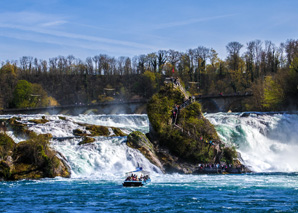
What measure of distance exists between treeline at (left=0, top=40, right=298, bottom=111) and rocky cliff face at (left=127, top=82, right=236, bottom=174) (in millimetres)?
31452

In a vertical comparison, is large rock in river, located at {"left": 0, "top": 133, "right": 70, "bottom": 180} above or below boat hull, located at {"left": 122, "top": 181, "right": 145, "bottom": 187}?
above

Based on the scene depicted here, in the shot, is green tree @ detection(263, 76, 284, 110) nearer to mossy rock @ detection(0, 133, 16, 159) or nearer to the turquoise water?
the turquoise water

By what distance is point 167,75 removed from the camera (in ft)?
361

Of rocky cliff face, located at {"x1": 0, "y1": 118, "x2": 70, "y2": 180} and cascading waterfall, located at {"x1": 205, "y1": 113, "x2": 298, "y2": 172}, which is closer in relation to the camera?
rocky cliff face, located at {"x1": 0, "y1": 118, "x2": 70, "y2": 180}

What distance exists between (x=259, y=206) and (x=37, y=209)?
11511 millimetres

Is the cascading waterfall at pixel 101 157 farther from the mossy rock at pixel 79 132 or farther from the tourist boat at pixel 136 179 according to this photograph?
the mossy rock at pixel 79 132

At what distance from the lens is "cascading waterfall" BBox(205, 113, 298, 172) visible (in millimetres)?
45000

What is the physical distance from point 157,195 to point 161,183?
4.98 metres

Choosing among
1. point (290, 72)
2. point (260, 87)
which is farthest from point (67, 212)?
point (260, 87)

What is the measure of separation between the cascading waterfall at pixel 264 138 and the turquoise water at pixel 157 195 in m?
9.83

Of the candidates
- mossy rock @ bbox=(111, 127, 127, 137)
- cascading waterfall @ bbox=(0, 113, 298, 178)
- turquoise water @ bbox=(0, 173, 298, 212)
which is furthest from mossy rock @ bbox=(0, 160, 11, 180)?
mossy rock @ bbox=(111, 127, 127, 137)

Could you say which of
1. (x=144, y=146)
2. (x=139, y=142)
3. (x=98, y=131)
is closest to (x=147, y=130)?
(x=98, y=131)

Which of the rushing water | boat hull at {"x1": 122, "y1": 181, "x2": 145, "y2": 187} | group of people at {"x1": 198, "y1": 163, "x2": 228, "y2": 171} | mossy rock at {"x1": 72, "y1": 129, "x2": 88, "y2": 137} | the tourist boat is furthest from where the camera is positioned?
mossy rock at {"x1": 72, "y1": 129, "x2": 88, "y2": 137}

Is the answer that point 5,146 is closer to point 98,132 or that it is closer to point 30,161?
point 30,161
